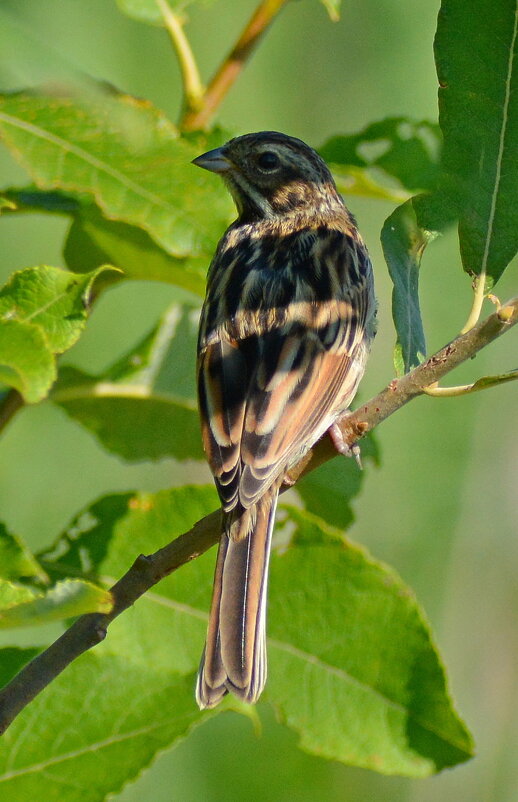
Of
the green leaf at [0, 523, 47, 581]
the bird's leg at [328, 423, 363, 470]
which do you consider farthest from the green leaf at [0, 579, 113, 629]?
the bird's leg at [328, 423, 363, 470]

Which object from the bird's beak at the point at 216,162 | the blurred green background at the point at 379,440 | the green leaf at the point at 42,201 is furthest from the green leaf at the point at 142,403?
the blurred green background at the point at 379,440

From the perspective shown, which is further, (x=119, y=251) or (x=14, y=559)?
(x=119, y=251)

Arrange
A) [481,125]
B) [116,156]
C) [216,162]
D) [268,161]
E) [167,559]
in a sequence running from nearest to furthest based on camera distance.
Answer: [167,559] → [481,125] → [116,156] → [216,162] → [268,161]

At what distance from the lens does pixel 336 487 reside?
267 cm

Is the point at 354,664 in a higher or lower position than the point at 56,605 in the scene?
lower

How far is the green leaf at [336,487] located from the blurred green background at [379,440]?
5.34ft

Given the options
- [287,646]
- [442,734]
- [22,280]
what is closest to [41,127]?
[22,280]

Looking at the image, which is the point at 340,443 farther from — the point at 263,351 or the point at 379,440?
the point at 379,440

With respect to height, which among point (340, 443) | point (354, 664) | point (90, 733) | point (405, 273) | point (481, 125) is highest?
point (481, 125)

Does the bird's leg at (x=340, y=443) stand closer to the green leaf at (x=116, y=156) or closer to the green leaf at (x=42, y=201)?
the green leaf at (x=116, y=156)

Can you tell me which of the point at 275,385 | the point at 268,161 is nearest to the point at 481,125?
the point at 275,385

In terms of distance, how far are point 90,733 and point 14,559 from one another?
1.37ft

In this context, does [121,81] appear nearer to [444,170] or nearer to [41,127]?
[41,127]

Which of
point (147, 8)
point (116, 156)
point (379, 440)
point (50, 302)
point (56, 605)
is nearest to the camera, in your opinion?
point (56, 605)
